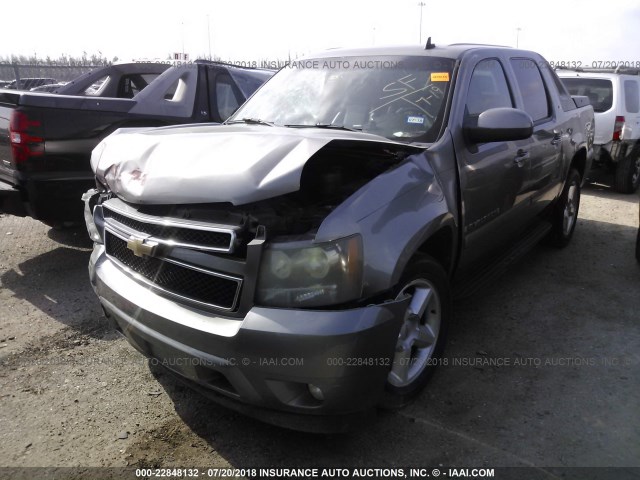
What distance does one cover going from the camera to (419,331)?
2725 mm

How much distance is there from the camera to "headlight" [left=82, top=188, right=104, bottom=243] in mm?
2994

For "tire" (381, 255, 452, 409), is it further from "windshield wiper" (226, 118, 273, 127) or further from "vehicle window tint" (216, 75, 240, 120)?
"vehicle window tint" (216, 75, 240, 120)

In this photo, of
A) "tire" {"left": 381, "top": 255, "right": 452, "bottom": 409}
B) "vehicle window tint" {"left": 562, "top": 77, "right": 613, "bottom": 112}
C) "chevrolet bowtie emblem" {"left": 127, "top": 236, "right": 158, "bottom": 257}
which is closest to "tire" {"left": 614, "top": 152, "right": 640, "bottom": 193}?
"vehicle window tint" {"left": 562, "top": 77, "right": 613, "bottom": 112}

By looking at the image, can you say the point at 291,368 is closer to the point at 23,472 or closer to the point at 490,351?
the point at 23,472

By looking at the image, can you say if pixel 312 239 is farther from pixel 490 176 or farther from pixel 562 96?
pixel 562 96

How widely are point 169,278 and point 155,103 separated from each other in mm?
→ 3567

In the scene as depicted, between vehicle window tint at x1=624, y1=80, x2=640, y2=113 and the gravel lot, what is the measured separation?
5489 millimetres

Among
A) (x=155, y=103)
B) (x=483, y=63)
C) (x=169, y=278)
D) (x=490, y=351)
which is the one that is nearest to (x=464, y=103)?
(x=483, y=63)

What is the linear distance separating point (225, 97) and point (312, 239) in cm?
444

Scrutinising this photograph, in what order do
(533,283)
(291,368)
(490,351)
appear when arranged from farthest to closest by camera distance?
1. (533,283)
2. (490,351)
3. (291,368)

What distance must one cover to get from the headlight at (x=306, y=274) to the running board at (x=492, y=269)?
4.49 ft

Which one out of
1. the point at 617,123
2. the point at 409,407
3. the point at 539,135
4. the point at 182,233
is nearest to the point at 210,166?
→ the point at 182,233

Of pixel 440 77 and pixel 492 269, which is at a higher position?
pixel 440 77

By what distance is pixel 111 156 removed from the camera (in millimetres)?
2770
